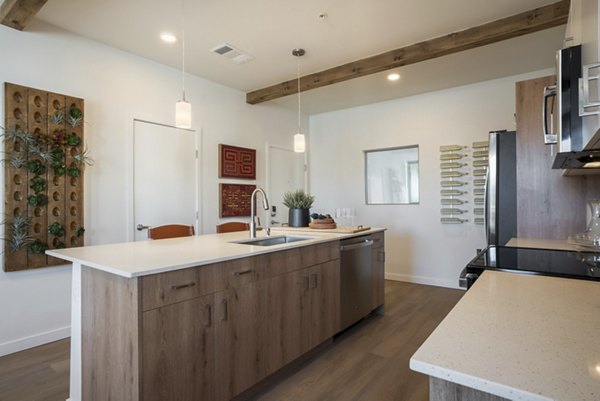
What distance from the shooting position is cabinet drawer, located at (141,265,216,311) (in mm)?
1407

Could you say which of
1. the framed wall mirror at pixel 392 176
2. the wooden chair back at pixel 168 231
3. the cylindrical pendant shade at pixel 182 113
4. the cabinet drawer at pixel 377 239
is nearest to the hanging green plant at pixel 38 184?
the wooden chair back at pixel 168 231

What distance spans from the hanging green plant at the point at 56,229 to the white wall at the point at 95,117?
240 mm

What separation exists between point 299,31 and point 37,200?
2.64 meters

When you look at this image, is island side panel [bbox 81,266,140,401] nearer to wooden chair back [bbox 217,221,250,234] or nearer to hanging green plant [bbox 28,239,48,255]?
hanging green plant [bbox 28,239,48,255]

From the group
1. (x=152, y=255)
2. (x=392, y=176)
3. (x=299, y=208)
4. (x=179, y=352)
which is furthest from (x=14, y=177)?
(x=392, y=176)

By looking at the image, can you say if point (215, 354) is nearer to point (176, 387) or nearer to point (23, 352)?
point (176, 387)

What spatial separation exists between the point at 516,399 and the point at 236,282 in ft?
4.77

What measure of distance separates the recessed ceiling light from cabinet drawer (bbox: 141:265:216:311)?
7.81ft

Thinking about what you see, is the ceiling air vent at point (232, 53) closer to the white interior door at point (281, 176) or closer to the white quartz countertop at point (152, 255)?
the white interior door at point (281, 176)

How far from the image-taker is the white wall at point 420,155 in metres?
4.17

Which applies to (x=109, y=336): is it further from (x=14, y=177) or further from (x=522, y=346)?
(x=14, y=177)

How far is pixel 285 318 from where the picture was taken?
84.4 inches

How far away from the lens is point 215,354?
1.68m

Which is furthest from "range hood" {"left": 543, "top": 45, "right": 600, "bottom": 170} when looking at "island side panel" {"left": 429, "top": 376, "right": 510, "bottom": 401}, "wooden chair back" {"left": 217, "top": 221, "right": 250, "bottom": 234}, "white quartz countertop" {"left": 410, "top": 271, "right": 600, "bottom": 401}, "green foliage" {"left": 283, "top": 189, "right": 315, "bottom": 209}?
"wooden chair back" {"left": 217, "top": 221, "right": 250, "bottom": 234}
